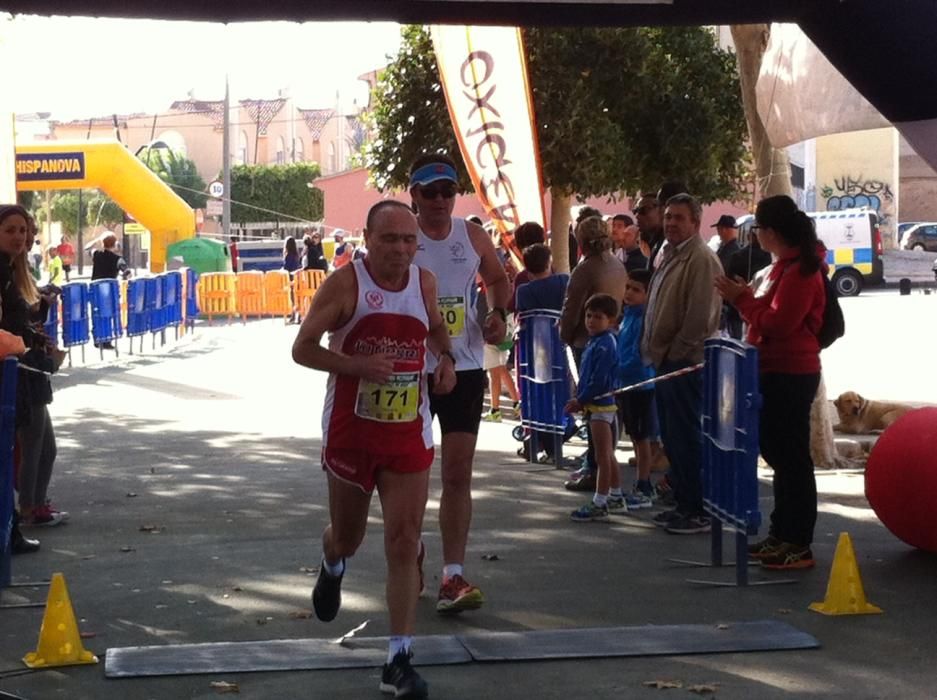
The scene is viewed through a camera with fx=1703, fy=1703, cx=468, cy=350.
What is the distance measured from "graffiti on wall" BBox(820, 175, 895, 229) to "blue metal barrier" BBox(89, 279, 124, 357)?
39992 mm

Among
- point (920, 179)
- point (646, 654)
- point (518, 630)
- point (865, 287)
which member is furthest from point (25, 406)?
point (920, 179)

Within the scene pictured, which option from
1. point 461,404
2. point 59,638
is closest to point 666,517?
point 461,404

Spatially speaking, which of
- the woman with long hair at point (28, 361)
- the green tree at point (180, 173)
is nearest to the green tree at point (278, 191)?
the green tree at point (180, 173)

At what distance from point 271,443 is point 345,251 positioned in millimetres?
24341

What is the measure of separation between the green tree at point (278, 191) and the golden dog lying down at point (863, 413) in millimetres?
80357

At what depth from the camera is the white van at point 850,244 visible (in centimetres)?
4497

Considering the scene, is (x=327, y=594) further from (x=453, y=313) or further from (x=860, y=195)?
(x=860, y=195)

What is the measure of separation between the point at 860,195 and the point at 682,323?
174ft

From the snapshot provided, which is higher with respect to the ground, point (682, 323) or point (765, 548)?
point (682, 323)

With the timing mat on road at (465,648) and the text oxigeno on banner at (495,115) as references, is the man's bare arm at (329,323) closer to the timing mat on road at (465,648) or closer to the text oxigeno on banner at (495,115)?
the timing mat on road at (465,648)

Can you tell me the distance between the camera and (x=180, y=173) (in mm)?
101812

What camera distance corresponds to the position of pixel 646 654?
22.8 ft

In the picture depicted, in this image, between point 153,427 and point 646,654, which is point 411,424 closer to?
point 646,654

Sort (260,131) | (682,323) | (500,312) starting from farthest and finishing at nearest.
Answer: (260,131) → (682,323) → (500,312)
